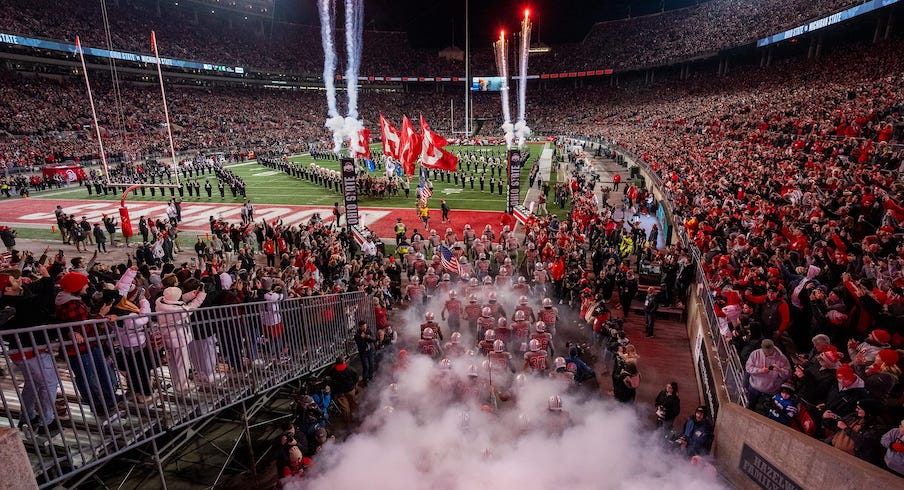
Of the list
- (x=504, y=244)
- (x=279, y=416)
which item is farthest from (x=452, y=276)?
(x=279, y=416)

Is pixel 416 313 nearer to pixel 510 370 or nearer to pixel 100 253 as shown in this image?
pixel 510 370

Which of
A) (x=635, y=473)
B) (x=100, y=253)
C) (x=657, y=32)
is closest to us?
(x=635, y=473)

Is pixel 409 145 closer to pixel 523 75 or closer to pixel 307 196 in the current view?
pixel 307 196

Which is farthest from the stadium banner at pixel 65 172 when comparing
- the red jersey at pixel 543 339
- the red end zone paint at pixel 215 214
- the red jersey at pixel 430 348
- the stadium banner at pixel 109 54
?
the red jersey at pixel 543 339

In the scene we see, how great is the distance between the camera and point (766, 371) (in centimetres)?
626

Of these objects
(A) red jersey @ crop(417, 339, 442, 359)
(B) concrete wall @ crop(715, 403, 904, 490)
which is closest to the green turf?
(A) red jersey @ crop(417, 339, 442, 359)

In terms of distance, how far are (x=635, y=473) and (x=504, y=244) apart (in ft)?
32.8

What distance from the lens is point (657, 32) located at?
249 feet

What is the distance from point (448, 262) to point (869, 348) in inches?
404

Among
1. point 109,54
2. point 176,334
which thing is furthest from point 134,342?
Result: point 109,54

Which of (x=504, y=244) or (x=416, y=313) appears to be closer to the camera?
(x=416, y=313)

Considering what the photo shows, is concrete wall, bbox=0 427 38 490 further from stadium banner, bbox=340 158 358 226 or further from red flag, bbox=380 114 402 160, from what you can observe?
red flag, bbox=380 114 402 160

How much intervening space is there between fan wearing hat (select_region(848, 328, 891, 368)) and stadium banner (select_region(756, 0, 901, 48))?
1450 inches

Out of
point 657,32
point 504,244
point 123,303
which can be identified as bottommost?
point 504,244
